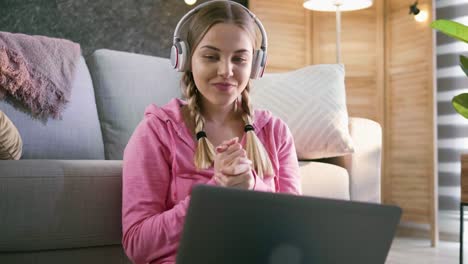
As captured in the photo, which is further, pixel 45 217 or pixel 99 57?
pixel 99 57

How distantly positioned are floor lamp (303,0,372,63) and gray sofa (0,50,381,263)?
1.30 m

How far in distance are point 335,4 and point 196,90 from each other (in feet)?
7.86

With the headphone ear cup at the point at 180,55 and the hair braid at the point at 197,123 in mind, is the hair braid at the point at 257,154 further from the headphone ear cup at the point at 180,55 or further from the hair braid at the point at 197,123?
the headphone ear cup at the point at 180,55

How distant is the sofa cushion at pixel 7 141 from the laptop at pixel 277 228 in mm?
935

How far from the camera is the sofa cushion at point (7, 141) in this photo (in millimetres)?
1479

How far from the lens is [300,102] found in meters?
2.30

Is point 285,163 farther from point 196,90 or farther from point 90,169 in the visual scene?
point 90,169

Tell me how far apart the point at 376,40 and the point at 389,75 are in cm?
24

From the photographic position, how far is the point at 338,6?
141 inches

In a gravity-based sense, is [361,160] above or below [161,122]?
below

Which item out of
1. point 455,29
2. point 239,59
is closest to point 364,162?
point 455,29

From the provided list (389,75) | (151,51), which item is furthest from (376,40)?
(151,51)

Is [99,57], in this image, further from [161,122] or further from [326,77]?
[161,122]

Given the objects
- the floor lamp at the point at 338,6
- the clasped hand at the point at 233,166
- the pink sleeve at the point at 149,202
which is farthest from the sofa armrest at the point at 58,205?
the floor lamp at the point at 338,6
